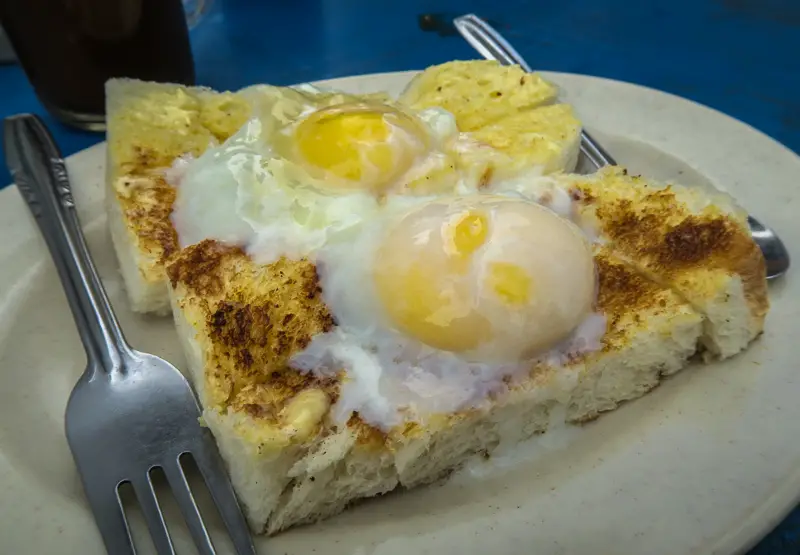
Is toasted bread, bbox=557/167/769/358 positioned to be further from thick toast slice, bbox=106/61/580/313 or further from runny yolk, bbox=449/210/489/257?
runny yolk, bbox=449/210/489/257

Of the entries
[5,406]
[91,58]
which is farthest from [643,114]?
[5,406]

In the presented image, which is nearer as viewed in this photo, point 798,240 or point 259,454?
point 259,454

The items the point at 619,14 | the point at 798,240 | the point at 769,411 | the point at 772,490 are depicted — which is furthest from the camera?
the point at 619,14

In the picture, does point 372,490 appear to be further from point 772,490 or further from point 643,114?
point 643,114

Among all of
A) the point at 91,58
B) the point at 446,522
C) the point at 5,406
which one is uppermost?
the point at 91,58

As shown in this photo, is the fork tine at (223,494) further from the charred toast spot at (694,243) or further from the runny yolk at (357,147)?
the charred toast spot at (694,243)

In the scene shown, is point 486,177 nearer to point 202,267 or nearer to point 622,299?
point 622,299

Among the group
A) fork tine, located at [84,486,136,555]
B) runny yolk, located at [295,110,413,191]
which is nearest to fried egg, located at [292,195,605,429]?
runny yolk, located at [295,110,413,191]

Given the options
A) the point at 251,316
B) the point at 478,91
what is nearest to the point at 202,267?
the point at 251,316
